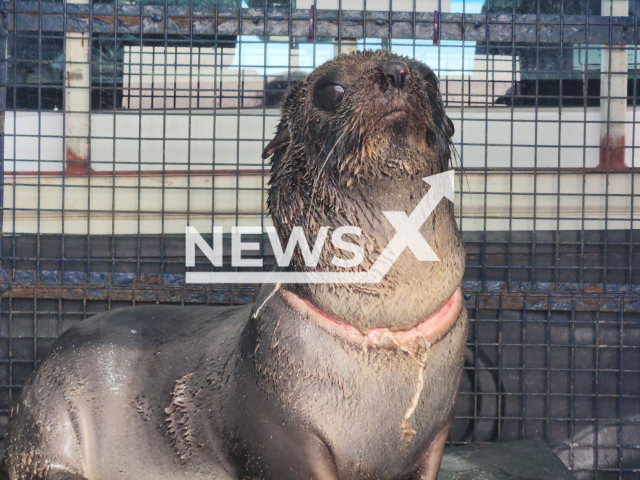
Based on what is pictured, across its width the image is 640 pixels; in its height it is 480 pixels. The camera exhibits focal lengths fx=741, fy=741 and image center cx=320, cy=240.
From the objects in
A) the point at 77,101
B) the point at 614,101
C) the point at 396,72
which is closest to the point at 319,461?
the point at 396,72

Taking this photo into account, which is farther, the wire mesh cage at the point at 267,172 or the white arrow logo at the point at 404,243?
the wire mesh cage at the point at 267,172

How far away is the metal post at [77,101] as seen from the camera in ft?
11.3

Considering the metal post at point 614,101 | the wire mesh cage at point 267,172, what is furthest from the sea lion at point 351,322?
the metal post at point 614,101

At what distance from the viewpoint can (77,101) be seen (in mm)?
3498

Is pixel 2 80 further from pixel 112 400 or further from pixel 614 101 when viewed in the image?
pixel 614 101

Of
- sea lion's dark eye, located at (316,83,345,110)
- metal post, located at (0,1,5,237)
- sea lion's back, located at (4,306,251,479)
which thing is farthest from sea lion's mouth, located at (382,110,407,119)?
metal post, located at (0,1,5,237)

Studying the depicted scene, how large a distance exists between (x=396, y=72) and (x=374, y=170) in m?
0.24

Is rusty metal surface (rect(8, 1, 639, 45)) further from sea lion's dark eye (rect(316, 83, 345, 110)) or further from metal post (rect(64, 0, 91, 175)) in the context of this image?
sea lion's dark eye (rect(316, 83, 345, 110))

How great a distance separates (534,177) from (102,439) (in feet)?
7.18

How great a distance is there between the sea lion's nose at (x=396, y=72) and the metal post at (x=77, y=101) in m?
2.07

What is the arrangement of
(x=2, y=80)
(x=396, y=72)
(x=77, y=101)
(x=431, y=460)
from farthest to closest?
(x=77, y=101) → (x=2, y=80) → (x=431, y=460) → (x=396, y=72)

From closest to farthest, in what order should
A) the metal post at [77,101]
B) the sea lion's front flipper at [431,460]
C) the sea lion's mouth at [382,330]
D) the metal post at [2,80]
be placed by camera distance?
the sea lion's mouth at [382,330] → the sea lion's front flipper at [431,460] → the metal post at [2,80] → the metal post at [77,101]

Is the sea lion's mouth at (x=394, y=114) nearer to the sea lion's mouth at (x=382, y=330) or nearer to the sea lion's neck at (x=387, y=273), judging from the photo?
the sea lion's neck at (x=387, y=273)

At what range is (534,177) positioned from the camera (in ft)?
11.2
